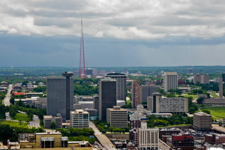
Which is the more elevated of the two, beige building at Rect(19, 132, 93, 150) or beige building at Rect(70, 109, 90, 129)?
beige building at Rect(19, 132, 93, 150)

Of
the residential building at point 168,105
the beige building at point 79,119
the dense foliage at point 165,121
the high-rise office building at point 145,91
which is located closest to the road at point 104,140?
the beige building at point 79,119

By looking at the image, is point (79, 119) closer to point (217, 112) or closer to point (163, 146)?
point (163, 146)

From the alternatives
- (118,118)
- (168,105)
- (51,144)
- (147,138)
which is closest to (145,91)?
(168,105)

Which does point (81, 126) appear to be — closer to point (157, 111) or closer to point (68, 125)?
point (68, 125)

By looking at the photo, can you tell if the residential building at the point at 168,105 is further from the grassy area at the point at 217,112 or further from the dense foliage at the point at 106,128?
the dense foliage at the point at 106,128

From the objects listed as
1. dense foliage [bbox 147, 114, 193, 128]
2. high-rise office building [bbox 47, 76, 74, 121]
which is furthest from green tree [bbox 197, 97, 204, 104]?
high-rise office building [bbox 47, 76, 74, 121]

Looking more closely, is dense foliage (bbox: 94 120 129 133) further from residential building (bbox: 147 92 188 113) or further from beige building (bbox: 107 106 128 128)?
residential building (bbox: 147 92 188 113)

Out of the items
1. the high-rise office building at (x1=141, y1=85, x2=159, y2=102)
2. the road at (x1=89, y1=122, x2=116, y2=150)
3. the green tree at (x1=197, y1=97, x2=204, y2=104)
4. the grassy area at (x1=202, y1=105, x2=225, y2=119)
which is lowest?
the road at (x1=89, y1=122, x2=116, y2=150)

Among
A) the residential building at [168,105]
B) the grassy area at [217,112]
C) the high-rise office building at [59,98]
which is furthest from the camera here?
the residential building at [168,105]
